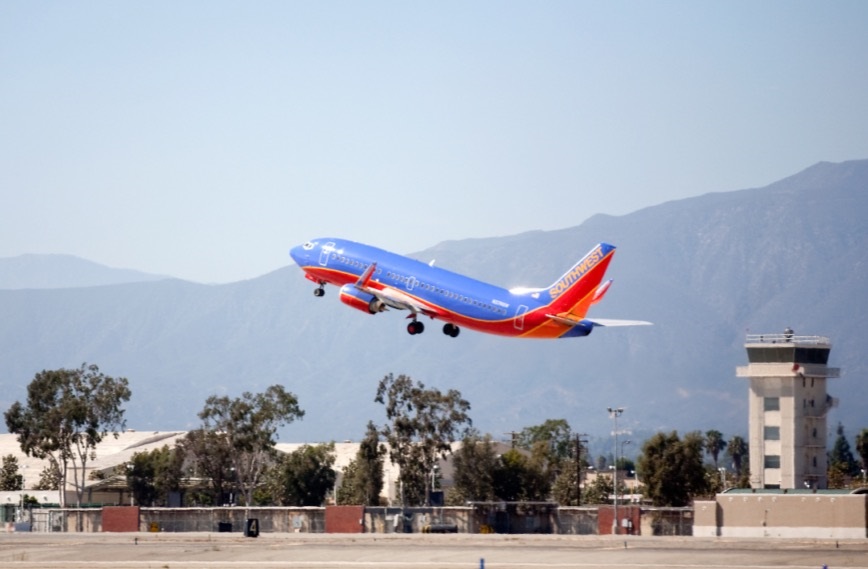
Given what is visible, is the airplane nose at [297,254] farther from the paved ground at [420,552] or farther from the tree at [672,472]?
the tree at [672,472]

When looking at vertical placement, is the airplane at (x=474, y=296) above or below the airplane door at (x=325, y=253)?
below

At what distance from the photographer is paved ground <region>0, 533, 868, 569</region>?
90812mm

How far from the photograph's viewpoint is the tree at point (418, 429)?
7165 inches

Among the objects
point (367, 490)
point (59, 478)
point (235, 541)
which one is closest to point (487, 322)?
point (235, 541)

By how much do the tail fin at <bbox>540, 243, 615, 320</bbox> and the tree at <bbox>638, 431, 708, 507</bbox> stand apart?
97.7 metres

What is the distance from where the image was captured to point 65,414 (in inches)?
7362

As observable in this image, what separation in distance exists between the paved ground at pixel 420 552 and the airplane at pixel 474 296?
14.6 m

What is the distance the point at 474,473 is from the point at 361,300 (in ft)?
307

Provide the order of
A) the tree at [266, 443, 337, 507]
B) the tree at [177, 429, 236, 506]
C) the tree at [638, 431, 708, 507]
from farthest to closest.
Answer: the tree at [266, 443, 337, 507]
the tree at [177, 429, 236, 506]
the tree at [638, 431, 708, 507]

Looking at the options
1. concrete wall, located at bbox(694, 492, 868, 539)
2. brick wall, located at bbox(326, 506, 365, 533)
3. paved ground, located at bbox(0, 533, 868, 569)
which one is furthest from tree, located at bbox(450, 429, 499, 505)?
paved ground, located at bbox(0, 533, 868, 569)

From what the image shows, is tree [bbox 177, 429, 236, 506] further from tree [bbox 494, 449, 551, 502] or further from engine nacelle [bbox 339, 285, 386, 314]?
engine nacelle [bbox 339, 285, 386, 314]

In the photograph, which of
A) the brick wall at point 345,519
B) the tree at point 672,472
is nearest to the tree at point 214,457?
the brick wall at point 345,519

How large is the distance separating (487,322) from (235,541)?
40858 mm

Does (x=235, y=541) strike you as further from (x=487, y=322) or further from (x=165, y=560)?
(x=487, y=322)
